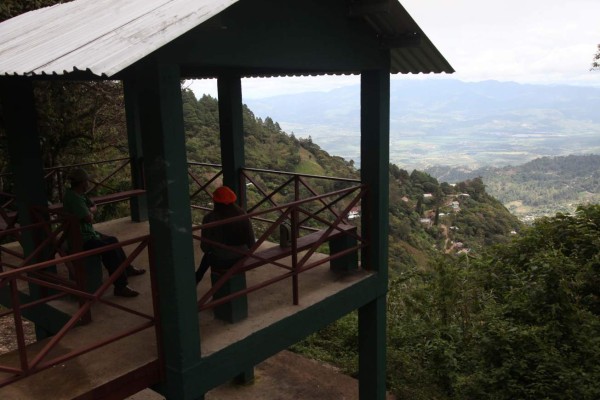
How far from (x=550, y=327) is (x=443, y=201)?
29260 millimetres

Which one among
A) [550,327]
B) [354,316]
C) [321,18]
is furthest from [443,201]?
[321,18]

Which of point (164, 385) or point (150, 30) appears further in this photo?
point (164, 385)

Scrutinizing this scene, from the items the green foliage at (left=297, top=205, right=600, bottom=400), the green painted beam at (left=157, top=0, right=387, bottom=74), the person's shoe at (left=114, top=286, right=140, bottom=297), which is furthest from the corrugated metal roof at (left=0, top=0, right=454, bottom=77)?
the green foliage at (left=297, top=205, right=600, bottom=400)

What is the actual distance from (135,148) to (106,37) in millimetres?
5354

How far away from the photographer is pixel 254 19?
13.9ft

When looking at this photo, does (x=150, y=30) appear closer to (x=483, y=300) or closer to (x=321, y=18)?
(x=321, y=18)

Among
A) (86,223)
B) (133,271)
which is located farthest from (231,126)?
(86,223)

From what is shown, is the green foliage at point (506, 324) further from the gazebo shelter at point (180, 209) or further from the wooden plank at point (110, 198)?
the wooden plank at point (110, 198)

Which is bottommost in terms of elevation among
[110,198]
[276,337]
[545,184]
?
[545,184]

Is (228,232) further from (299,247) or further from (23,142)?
(23,142)

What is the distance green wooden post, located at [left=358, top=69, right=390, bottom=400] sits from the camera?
5797 mm

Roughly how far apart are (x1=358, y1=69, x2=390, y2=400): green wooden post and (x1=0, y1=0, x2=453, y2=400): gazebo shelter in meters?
0.02

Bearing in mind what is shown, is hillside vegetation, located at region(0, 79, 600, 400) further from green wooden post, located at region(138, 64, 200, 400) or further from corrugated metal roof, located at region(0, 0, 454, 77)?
green wooden post, located at region(138, 64, 200, 400)

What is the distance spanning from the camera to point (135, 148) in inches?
344
